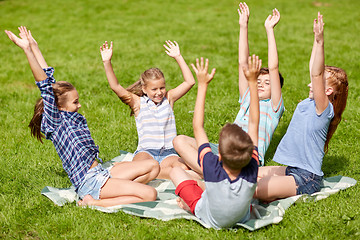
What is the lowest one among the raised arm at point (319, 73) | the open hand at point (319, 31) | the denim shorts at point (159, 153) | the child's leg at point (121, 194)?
the child's leg at point (121, 194)

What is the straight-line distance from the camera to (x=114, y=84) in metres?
5.11

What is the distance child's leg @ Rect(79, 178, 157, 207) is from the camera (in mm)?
4449

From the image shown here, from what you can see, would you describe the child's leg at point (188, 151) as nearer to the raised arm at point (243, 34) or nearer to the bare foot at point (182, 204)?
the bare foot at point (182, 204)

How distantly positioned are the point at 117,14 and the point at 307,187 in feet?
43.3

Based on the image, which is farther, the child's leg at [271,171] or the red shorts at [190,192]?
the child's leg at [271,171]

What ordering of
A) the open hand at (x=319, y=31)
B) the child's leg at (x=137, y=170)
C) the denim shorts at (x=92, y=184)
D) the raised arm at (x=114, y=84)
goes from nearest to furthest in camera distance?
1. the open hand at (x=319, y=31)
2. the denim shorts at (x=92, y=184)
3. the child's leg at (x=137, y=170)
4. the raised arm at (x=114, y=84)

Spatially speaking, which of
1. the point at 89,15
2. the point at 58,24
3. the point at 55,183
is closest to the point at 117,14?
the point at 89,15

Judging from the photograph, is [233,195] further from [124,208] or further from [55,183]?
[55,183]

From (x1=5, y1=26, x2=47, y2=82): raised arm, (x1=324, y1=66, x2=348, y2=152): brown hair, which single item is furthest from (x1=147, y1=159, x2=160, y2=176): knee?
(x1=324, y1=66, x2=348, y2=152): brown hair

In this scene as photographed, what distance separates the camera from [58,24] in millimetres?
14547

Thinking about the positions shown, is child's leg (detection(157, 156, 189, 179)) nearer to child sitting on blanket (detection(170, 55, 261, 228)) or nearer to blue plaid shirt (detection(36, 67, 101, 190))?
blue plaid shirt (detection(36, 67, 101, 190))

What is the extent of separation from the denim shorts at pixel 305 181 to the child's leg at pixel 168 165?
1.36m

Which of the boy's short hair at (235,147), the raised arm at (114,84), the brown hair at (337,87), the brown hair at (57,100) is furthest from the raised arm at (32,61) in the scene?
the brown hair at (337,87)

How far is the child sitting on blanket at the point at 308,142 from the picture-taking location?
438cm
